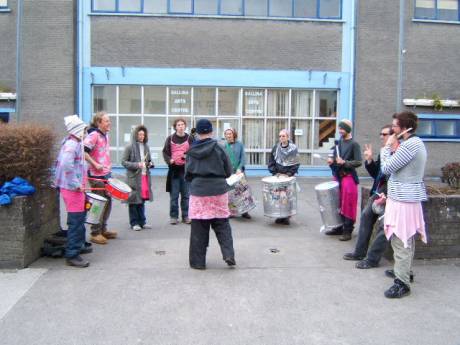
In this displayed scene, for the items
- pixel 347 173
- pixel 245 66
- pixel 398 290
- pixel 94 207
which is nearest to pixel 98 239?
pixel 94 207

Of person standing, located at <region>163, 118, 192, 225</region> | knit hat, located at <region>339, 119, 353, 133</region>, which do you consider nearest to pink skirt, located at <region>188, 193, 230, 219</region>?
knit hat, located at <region>339, 119, 353, 133</region>

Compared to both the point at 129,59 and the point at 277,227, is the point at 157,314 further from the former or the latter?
the point at 129,59

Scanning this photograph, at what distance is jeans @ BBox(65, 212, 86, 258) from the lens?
605 centimetres

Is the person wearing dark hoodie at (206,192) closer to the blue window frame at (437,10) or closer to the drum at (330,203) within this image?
the drum at (330,203)

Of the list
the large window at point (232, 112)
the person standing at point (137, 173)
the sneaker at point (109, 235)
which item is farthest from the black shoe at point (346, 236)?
the large window at point (232, 112)

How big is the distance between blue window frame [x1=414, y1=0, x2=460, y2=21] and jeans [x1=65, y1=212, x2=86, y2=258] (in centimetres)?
1544

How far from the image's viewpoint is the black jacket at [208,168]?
231 inches

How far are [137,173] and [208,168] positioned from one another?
105 inches

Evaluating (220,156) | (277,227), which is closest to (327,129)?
(277,227)

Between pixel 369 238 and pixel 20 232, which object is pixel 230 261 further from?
pixel 20 232

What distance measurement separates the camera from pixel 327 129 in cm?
1775

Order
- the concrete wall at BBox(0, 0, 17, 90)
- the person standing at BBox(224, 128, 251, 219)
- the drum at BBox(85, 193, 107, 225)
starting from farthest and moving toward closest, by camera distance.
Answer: the concrete wall at BBox(0, 0, 17, 90) → the person standing at BBox(224, 128, 251, 219) → the drum at BBox(85, 193, 107, 225)

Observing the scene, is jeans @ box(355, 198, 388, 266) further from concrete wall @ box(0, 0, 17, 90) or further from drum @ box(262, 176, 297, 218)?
concrete wall @ box(0, 0, 17, 90)

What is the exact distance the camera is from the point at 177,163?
853 centimetres
